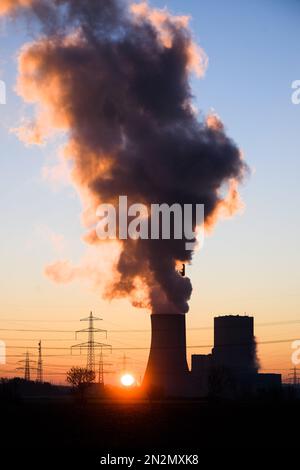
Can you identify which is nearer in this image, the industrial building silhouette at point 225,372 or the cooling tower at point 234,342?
the industrial building silhouette at point 225,372

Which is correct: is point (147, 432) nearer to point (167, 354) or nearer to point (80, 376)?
point (167, 354)

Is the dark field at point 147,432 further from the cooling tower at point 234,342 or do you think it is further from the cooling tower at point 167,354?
the cooling tower at point 234,342

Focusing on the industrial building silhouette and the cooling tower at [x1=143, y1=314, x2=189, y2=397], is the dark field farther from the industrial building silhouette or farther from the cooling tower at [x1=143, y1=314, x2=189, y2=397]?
the industrial building silhouette

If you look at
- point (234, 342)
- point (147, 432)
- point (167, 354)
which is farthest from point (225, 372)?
point (147, 432)

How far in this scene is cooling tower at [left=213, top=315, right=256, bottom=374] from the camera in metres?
66.1

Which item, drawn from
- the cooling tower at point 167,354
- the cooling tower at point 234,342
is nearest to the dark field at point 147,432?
the cooling tower at point 167,354

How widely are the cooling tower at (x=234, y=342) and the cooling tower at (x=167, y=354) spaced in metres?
14.7

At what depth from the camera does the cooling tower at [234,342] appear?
217ft

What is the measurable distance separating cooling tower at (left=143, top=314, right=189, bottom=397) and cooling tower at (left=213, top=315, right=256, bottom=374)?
14.7m

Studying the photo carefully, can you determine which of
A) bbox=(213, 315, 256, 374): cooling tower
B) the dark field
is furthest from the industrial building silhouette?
the dark field

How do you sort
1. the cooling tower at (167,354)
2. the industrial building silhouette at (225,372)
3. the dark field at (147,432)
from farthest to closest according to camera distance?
1. the industrial building silhouette at (225,372)
2. the cooling tower at (167,354)
3. the dark field at (147,432)

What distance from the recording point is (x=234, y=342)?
6644cm

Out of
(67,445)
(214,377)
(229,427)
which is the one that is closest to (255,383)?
(214,377)
